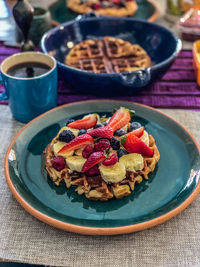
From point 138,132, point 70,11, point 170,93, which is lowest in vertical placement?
point 170,93

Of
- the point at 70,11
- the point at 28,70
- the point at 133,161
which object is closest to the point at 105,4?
the point at 70,11

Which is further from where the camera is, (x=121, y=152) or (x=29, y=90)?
(x=29, y=90)

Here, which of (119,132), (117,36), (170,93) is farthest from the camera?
(117,36)

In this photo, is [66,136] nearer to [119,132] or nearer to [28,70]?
Result: [119,132]

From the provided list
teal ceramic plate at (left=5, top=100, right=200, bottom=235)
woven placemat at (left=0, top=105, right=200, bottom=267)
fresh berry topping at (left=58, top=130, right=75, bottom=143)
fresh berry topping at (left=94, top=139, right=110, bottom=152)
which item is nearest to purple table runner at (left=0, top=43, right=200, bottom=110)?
teal ceramic plate at (left=5, top=100, right=200, bottom=235)

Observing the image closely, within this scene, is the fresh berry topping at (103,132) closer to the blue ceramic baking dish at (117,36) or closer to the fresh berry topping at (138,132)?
the fresh berry topping at (138,132)

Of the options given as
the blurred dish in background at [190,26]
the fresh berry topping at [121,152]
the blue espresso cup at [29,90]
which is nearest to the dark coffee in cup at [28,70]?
the blue espresso cup at [29,90]

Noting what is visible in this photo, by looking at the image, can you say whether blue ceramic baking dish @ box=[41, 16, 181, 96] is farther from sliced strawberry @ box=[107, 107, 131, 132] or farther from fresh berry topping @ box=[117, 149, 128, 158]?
fresh berry topping @ box=[117, 149, 128, 158]

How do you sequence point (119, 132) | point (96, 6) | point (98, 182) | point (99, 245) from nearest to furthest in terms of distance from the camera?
point (99, 245), point (98, 182), point (119, 132), point (96, 6)
